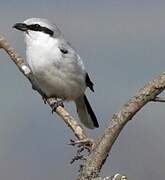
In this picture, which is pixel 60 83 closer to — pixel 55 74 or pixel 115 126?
pixel 55 74

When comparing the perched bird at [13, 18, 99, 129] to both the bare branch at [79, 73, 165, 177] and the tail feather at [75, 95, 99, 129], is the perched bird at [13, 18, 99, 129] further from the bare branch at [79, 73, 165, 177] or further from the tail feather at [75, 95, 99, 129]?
the bare branch at [79, 73, 165, 177]

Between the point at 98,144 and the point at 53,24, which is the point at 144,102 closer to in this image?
the point at 98,144

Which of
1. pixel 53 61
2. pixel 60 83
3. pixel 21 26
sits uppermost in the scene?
pixel 21 26

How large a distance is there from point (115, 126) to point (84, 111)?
2.90 metres

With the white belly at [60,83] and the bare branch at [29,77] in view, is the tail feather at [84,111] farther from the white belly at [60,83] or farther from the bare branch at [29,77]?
the bare branch at [29,77]

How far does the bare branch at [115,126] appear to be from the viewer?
5.61 feet

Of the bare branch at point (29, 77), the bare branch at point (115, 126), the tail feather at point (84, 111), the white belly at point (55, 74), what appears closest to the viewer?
the bare branch at point (115, 126)

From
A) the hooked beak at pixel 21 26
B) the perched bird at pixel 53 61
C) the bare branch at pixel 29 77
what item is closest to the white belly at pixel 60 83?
the perched bird at pixel 53 61

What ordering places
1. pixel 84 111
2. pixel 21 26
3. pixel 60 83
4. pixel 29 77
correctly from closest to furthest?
1. pixel 29 77
2. pixel 21 26
3. pixel 60 83
4. pixel 84 111

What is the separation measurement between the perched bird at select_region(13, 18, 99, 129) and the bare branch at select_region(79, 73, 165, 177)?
221cm

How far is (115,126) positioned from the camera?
68.3 inches

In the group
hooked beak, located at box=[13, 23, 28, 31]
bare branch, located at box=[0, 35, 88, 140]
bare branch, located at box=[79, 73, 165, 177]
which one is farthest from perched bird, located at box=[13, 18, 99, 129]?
bare branch, located at box=[79, 73, 165, 177]

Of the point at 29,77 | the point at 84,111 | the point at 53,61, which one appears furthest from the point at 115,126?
the point at 84,111

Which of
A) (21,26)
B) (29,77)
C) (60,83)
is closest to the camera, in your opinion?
(29,77)
